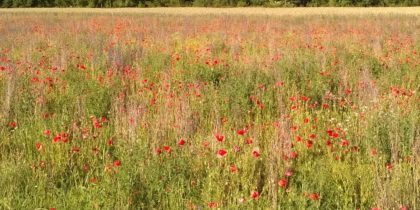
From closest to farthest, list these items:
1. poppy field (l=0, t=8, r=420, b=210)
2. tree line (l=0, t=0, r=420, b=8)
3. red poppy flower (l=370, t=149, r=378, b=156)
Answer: poppy field (l=0, t=8, r=420, b=210), red poppy flower (l=370, t=149, r=378, b=156), tree line (l=0, t=0, r=420, b=8)

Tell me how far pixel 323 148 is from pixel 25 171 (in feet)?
→ 8.64

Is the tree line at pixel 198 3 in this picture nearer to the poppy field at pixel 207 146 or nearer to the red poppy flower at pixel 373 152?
the poppy field at pixel 207 146

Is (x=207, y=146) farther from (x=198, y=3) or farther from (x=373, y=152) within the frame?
(x=198, y=3)

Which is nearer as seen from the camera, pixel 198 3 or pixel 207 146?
pixel 207 146

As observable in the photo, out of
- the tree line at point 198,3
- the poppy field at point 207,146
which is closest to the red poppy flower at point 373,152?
the poppy field at point 207,146

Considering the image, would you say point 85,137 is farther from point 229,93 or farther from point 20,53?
point 20,53

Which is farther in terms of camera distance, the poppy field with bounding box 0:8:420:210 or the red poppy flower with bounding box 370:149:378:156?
the red poppy flower with bounding box 370:149:378:156

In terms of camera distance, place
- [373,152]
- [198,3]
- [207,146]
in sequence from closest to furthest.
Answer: [373,152]
[207,146]
[198,3]

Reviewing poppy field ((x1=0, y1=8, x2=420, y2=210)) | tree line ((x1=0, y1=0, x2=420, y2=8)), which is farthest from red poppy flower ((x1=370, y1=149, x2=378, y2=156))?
tree line ((x1=0, y1=0, x2=420, y2=8))

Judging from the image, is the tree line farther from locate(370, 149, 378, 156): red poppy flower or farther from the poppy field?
locate(370, 149, 378, 156): red poppy flower

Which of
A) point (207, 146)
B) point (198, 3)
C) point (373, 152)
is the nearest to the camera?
point (373, 152)

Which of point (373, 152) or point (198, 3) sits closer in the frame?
point (373, 152)

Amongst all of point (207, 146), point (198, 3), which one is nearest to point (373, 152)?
point (207, 146)

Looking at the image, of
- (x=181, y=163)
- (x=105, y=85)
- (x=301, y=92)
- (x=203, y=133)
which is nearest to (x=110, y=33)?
(x=105, y=85)
